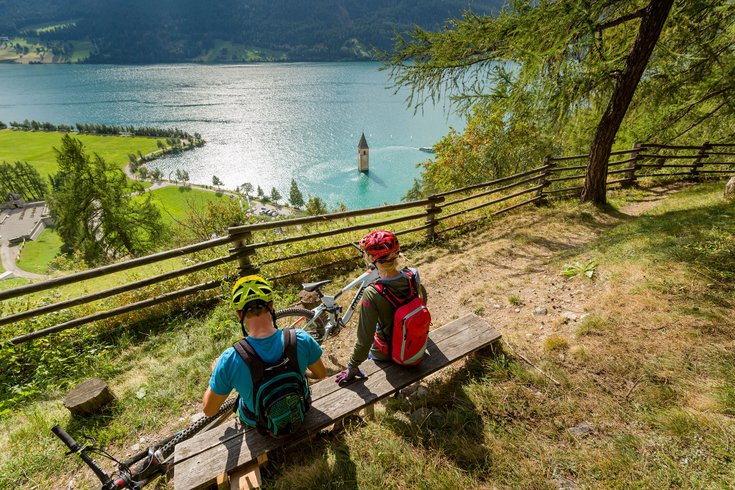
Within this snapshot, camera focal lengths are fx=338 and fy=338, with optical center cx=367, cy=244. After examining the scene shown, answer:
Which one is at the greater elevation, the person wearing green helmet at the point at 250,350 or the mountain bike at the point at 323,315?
the person wearing green helmet at the point at 250,350

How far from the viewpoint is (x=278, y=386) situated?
2609 millimetres

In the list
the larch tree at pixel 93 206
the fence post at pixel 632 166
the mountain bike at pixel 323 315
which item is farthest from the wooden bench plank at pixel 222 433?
the larch tree at pixel 93 206

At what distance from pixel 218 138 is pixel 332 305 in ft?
384

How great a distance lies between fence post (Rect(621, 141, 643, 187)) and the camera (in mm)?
11203

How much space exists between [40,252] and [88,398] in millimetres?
81594

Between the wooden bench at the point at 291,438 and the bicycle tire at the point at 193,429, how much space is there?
0.98 ft

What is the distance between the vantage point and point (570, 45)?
6734 mm

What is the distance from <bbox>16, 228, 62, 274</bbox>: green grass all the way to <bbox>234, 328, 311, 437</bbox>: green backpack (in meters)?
69.7

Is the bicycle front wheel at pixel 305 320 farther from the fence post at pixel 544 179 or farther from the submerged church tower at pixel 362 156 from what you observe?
the submerged church tower at pixel 362 156

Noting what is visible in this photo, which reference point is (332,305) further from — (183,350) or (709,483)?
(709,483)

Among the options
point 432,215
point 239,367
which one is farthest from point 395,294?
point 432,215

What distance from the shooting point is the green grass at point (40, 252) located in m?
56.1

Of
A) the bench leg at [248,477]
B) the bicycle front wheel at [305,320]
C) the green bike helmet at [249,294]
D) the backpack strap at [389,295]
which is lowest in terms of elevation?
the bicycle front wheel at [305,320]

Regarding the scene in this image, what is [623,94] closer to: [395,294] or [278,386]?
[395,294]
